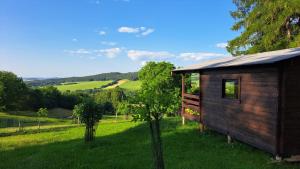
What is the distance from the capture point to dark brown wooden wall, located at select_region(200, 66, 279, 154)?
10.1m

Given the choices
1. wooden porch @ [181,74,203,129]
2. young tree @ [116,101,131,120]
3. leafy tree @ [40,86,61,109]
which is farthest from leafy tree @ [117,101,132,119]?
leafy tree @ [40,86,61,109]

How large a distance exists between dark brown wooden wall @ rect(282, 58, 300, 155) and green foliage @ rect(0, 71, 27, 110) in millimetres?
73653

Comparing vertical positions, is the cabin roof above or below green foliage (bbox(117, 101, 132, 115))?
above

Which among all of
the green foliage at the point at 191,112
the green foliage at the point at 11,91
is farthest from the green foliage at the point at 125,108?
the green foliage at the point at 11,91

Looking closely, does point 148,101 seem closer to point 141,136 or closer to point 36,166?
point 36,166

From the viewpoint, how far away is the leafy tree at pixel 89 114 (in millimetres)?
16297

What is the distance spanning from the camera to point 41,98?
88.7m

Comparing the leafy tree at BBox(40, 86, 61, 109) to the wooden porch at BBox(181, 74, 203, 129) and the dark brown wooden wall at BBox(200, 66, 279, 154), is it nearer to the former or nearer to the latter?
the wooden porch at BBox(181, 74, 203, 129)

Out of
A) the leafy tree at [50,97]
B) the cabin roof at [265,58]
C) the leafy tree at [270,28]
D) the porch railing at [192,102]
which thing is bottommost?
the leafy tree at [50,97]

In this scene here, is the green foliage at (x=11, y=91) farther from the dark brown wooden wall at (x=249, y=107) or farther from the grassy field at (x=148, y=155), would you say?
the dark brown wooden wall at (x=249, y=107)

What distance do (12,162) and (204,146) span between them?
8631 mm

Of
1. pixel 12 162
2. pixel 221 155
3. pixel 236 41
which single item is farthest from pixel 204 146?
pixel 236 41

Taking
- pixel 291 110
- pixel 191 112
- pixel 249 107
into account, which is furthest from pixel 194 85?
pixel 291 110

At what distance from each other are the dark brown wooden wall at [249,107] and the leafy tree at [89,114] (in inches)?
243
